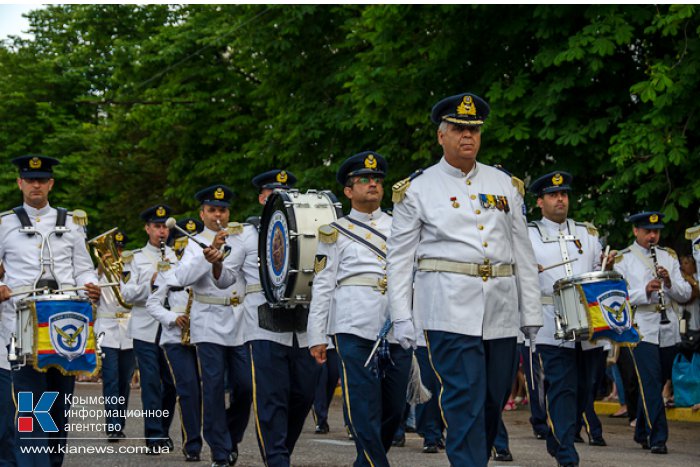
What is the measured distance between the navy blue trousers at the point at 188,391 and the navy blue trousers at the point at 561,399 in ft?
10.6

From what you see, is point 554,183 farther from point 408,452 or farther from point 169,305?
point 169,305

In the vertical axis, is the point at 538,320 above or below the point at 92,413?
above

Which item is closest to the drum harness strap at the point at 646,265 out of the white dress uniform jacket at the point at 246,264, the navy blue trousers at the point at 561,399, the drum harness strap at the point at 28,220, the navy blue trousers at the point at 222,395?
the navy blue trousers at the point at 561,399

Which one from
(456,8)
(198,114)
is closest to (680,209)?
(456,8)

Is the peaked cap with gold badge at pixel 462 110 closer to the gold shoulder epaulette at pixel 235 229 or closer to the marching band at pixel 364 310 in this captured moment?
the marching band at pixel 364 310

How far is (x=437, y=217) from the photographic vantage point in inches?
309

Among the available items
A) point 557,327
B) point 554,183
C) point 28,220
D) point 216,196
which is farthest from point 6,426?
point 554,183

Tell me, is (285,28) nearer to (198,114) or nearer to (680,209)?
(198,114)

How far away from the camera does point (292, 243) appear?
10250mm

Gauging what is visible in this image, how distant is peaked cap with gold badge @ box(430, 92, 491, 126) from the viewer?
7902 mm

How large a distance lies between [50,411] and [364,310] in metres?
2.42

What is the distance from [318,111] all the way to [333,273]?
52.5ft

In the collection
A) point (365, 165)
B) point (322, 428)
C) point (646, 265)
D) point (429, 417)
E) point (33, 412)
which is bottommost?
point (322, 428)

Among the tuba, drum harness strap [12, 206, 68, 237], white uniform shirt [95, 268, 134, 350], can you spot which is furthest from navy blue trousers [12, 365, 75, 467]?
white uniform shirt [95, 268, 134, 350]
